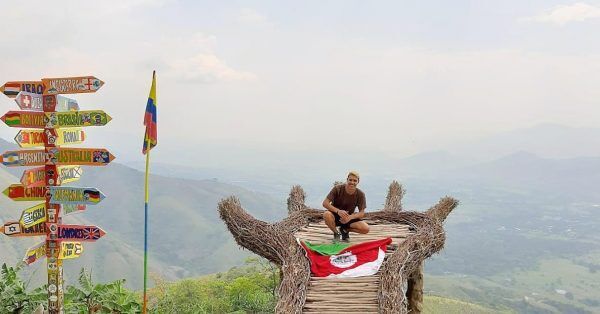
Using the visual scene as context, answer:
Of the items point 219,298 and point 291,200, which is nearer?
point 291,200

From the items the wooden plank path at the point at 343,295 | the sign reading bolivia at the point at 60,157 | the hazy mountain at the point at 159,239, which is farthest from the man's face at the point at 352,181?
the hazy mountain at the point at 159,239

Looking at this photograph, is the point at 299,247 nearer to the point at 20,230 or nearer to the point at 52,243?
the point at 52,243

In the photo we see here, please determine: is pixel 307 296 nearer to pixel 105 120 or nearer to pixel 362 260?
pixel 362 260

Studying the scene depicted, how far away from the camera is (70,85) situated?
7.34 meters

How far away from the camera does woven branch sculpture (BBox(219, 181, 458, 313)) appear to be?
6.95m

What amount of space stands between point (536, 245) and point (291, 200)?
575 feet

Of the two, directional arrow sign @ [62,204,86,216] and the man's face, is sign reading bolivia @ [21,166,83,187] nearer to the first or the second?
directional arrow sign @ [62,204,86,216]

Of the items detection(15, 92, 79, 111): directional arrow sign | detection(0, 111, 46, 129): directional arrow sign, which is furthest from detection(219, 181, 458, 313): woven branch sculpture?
detection(0, 111, 46, 129): directional arrow sign

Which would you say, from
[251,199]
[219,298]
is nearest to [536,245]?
[251,199]

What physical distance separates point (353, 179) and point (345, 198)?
499 mm

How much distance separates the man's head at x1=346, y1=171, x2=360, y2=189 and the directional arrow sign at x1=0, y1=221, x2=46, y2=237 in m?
4.90

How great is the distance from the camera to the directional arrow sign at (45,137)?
7.26 metres

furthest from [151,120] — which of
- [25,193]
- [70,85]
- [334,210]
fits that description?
[334,210]

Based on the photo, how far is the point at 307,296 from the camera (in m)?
7.23
